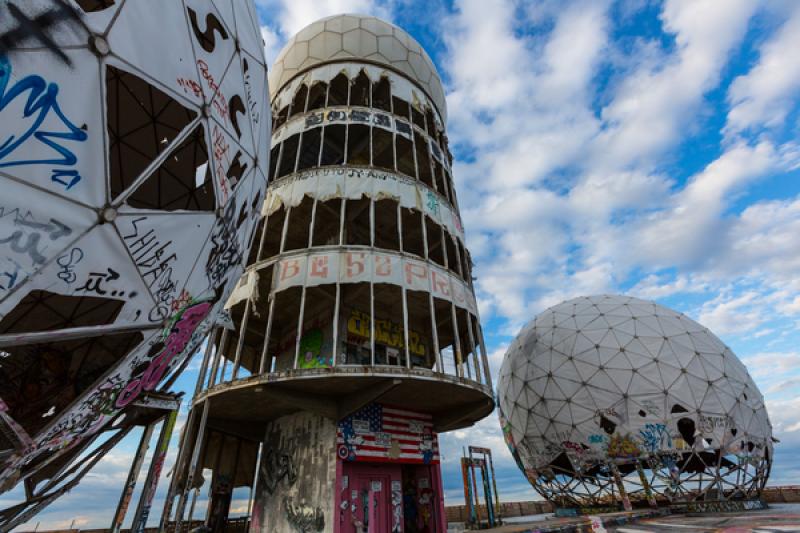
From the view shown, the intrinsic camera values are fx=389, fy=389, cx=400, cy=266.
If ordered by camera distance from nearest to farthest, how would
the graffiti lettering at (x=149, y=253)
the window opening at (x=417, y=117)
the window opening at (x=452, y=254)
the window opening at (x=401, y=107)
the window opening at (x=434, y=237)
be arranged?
the graffiti lettering at (x=149, y=253), the window opening at (x=434, y=237), the window opening at (x=452, y=254), the window opening at (x=401, y=107), the window opening at (x=417, y=117)

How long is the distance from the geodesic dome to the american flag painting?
1257 cm

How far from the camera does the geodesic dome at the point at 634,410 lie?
22.8 metres

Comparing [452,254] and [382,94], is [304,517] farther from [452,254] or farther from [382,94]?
[382,94]

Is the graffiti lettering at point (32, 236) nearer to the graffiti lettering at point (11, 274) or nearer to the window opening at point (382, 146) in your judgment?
the graffiti lettering at point (11, 274)

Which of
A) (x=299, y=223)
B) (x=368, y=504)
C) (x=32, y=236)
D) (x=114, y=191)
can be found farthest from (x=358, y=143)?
(x=32, y=236)

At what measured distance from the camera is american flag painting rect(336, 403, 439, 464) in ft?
49.0

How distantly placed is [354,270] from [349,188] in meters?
4.40

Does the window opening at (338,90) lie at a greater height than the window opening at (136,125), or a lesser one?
greater

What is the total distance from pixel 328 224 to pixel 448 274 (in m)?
7.10

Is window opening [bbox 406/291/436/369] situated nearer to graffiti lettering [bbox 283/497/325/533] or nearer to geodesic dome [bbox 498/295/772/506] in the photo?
graffiti lettering [bbox 283/497/325/533]

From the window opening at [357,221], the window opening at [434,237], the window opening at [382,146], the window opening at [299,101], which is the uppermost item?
the window opening at [299,101]

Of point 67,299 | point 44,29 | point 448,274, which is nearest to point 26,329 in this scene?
point 67,299

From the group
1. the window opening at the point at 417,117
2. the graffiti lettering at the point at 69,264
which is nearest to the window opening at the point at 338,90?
the window opening at the point at 417,117

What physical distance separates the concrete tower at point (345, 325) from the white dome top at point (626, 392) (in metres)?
10.4
